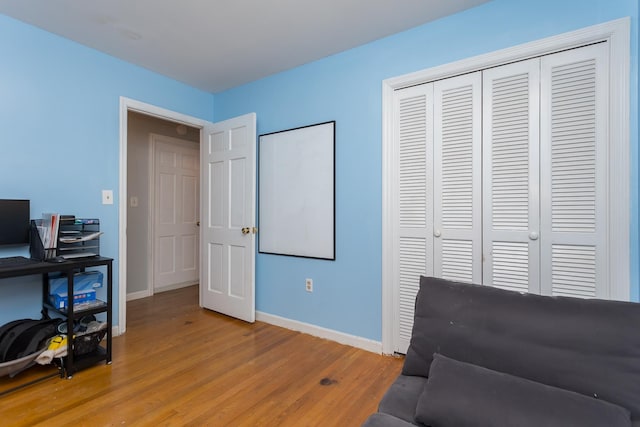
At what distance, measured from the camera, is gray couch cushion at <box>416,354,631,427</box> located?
907mm

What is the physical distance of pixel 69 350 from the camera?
83.3 inches

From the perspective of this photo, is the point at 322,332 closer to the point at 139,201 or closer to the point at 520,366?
the point at 520,366

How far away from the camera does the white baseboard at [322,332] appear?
101 inches

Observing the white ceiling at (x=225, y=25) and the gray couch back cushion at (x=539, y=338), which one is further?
the white ceiling at (x=225, y=25)

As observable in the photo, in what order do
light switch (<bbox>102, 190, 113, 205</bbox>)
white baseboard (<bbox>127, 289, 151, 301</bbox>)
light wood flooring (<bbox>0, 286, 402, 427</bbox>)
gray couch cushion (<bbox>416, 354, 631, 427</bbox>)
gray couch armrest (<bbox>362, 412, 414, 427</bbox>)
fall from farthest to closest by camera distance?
white baseboard (<bbox>127, 289, 151, 301</bbox>) < light switch (<bbox>102, 190, 113, 205</bbox>) < light wood flooring (<bbox>0, 286, 402, 427</bbox>) < gray couch armrest (<bbox>362, 412, 414, 427</bbox>) < gray couch cushion (<bbox>416, 354, 631, 427</bbox>)

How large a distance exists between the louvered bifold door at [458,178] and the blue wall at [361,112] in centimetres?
27

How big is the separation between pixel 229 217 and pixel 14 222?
165cm

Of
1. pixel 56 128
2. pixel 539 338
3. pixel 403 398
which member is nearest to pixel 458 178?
pixel 539 338

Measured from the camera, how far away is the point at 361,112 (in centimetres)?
263

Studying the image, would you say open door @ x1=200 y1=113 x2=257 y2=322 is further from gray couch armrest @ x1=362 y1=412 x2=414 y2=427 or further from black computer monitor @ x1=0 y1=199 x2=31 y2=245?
gray couch armrest @ x1=362 y1=412 x2=414 y2=427

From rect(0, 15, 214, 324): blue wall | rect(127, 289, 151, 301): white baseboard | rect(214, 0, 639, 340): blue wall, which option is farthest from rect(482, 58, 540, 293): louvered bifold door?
rect(127, 289, 151, 301): white baseboard

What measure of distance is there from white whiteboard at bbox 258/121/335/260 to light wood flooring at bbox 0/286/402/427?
33.2 inches

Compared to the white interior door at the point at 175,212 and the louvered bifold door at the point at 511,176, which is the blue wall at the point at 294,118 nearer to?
the louvered bifold door at the point at 511,176

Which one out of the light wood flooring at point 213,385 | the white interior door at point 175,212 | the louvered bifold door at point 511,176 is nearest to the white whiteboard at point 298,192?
the light wood flooring at point 213,385
